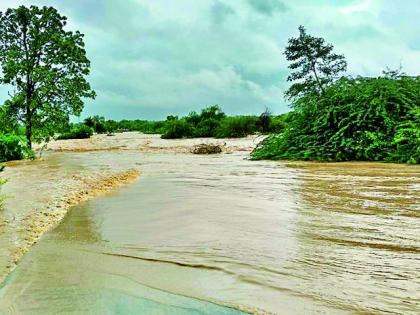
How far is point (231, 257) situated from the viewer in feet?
10.2

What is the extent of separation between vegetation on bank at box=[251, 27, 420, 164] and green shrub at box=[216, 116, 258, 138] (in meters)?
12.2

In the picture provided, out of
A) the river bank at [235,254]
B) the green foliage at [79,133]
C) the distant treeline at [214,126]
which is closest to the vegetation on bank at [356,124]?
the river bank at [235,254]

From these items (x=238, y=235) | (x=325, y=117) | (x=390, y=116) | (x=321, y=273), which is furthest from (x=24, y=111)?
(x=321, y=273)

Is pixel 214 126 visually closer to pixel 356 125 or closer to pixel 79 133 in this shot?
pixel 79 133

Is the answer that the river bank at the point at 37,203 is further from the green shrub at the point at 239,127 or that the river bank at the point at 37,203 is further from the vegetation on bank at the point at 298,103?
the green shrub at the point at 239,127

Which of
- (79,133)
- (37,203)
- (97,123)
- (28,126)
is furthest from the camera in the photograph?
(97,123)

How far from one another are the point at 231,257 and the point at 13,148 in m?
14.9

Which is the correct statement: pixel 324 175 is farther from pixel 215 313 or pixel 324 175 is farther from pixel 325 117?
pixel 215 313

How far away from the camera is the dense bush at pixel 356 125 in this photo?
10.2 metres

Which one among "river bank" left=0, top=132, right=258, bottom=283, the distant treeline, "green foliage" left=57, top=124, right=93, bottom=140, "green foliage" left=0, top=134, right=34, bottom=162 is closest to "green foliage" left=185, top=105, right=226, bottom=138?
the distant treeline

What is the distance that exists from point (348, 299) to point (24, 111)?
18.2m

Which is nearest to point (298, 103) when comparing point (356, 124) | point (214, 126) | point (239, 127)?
point (356, 124)

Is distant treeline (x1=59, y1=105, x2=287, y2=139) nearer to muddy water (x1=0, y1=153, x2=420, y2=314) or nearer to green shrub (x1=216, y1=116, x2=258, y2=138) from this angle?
green shrub (x1=216, y1=116, x2=258, y2=138)

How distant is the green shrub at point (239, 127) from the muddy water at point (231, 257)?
2051cm
